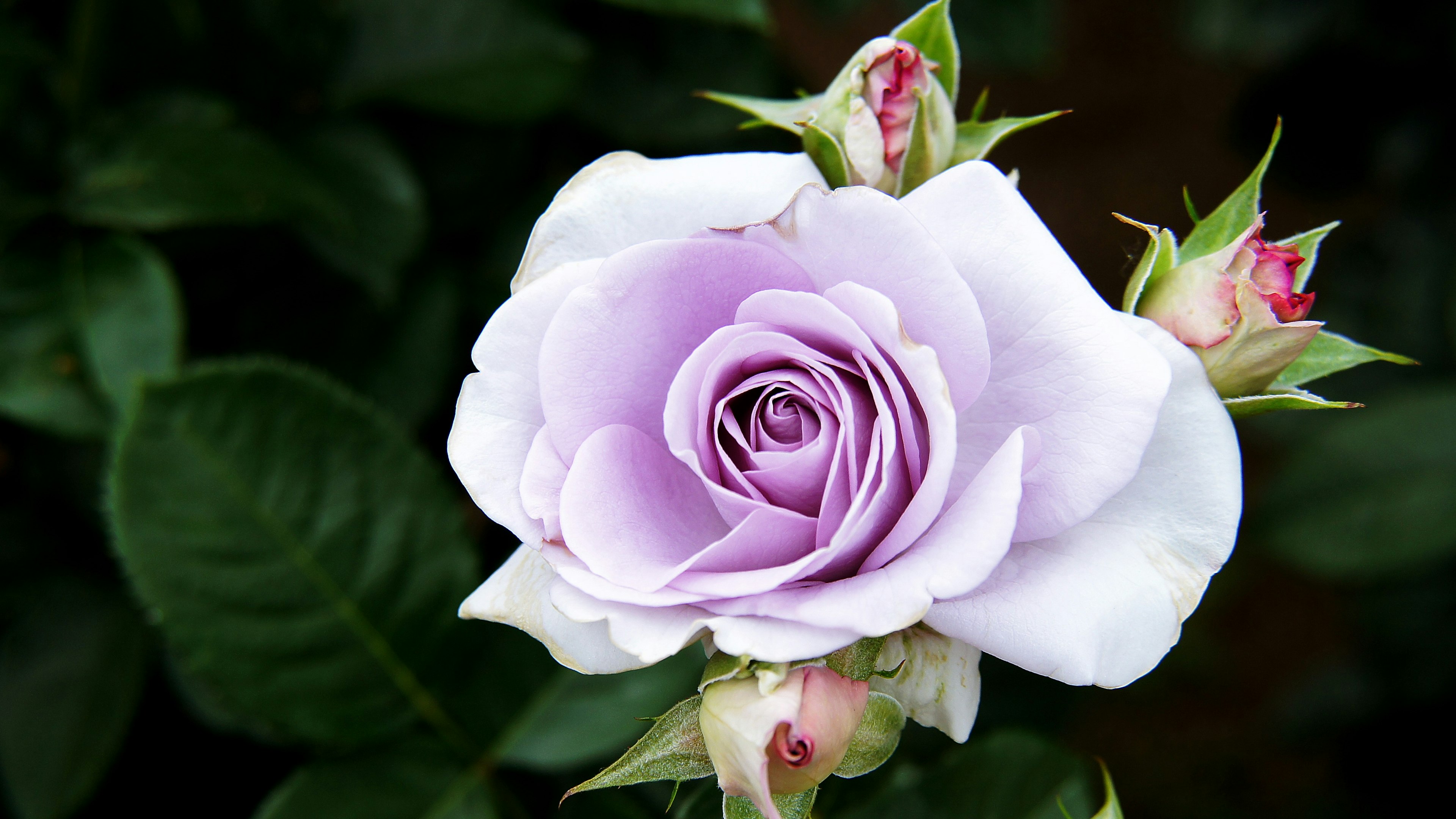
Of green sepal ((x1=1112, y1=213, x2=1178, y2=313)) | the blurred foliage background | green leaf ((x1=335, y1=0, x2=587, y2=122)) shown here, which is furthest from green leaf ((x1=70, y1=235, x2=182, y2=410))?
green sepal ((x1=1112, y1=213, x2=1178, y2=313))

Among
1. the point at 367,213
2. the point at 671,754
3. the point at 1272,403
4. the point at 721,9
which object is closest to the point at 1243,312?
the point at 1272,403

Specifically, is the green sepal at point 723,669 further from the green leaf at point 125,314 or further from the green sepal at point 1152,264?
the green leaf at point 125,314

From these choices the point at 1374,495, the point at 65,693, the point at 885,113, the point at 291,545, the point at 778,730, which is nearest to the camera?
the point at 778,730

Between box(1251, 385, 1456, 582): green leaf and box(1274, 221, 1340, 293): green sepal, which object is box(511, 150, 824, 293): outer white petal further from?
box(1251, 385, 1456, 582): green leaf

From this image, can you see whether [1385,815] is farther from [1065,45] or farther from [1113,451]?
[1065,45]

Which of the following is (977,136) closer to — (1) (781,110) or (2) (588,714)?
(1) (781,110)

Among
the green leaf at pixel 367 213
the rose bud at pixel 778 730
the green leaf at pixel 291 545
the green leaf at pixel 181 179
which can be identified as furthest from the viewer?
the green leaf at pixel 367 213

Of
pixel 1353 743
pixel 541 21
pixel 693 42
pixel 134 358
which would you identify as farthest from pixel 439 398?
pixel 1353 743

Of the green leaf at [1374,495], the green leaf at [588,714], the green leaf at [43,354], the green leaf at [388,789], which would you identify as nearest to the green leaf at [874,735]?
the green leaf at [588,714]
